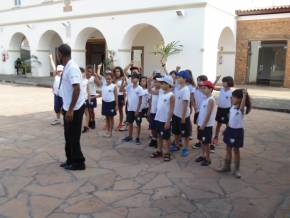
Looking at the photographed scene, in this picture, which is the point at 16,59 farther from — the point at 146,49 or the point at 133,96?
the point at 133,96

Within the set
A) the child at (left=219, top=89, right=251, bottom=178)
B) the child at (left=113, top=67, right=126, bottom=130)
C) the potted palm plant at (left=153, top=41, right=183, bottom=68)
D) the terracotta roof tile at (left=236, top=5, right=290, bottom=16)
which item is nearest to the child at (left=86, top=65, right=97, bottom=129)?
the child at (left=113, top=67, right=126, bottom=130)

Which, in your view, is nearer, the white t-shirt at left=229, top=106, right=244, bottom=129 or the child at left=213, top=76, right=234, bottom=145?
the white t-shirt at left=229, top=106, right=244, bottom=129

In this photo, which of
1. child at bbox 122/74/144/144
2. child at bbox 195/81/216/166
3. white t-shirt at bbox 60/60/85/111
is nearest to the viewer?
white t-shirt at bbox 60/60/85/111

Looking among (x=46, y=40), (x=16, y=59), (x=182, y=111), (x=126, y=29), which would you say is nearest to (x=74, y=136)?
(x=182, y=111)

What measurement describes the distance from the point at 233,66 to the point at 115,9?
7.02m

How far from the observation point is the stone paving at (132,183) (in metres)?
3.84

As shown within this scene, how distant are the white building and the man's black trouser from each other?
1061cm

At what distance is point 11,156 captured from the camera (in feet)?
18.7

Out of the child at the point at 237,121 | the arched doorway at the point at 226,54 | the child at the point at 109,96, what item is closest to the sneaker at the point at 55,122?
the child at the point at 109,96

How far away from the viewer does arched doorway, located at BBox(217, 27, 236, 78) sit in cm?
1828

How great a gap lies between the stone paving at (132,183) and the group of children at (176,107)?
1.03ft

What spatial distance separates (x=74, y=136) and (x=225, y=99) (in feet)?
9.40

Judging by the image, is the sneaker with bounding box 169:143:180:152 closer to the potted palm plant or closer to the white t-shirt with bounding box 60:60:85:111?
the white t-shirt with bounding box 60:60:85:111

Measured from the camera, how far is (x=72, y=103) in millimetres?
4637
